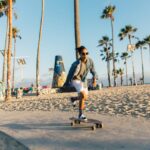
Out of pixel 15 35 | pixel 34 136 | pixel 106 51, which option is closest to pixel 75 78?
pixel 34 136

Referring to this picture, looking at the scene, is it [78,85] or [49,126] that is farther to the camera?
[49,126]

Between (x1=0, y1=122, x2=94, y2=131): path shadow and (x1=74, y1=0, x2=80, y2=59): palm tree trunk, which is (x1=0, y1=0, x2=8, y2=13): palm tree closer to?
Result: (x1=74, y1=0, x2=80, y2=59): palm tree trunk

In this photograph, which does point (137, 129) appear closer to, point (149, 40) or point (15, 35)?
point (15, 35)

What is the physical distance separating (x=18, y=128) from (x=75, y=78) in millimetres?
2186

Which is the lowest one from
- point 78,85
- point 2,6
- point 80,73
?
point 78,85

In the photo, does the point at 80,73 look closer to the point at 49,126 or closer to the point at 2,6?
the point at 49,126

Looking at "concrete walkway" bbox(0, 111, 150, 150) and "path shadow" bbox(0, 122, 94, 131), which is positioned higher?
"path shadow" bbox(0, 122, 94, 131)

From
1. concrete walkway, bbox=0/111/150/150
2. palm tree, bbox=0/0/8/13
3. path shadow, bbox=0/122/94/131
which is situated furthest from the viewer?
palm tree, bbox=0/0/8/13

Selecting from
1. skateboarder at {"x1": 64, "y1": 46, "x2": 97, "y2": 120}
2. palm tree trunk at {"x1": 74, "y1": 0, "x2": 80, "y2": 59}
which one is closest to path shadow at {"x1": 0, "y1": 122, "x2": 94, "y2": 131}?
skateboarder at {"x1": 64, "y1": 46, "x2": 97, "y2": 120}

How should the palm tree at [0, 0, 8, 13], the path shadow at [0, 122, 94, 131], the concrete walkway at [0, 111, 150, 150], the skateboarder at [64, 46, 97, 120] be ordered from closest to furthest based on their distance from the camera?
the concrete walkway at [0, 111, 150, 150] < the skateboarder at [64, 46, 97, 120] < the path shadow at [0, 122, 94, 131] < the palm tree at [0, 0, 8, 13]

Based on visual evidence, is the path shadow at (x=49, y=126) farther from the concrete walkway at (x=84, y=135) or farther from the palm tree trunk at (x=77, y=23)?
the palm tree trunk at (x=77, y=23)

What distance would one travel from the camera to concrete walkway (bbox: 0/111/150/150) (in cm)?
582

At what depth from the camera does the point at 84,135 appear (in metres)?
6.82

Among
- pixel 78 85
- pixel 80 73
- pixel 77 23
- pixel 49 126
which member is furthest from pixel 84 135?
pixel 77 23
